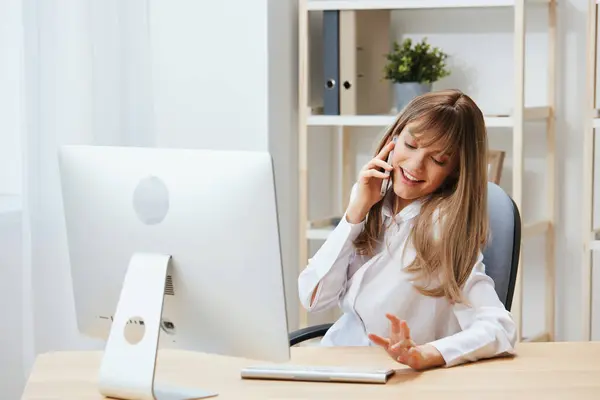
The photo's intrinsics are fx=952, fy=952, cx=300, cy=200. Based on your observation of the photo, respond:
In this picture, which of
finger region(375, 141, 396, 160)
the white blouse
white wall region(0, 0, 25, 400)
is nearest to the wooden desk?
the white blouse

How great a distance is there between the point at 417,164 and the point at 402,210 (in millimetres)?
149

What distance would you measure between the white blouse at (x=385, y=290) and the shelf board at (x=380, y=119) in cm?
113

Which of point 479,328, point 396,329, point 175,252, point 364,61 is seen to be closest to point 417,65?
point 364,61

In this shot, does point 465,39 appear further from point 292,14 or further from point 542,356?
point 542,356

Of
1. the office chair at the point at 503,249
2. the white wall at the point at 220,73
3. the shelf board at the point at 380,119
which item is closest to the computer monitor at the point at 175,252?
the office chair at the point at 503,249

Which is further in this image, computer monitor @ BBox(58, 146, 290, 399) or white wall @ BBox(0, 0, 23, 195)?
white wall @ BBox(0, 0, 23, 195)

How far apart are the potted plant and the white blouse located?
48.8 inches

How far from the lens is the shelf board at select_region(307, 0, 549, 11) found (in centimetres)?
304

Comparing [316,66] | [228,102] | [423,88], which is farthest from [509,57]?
[228,102]

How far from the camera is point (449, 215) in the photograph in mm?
1873

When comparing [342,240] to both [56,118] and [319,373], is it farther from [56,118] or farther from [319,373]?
[56,118]

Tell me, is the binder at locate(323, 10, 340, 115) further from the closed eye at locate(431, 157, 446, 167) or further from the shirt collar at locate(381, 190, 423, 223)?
the closed eye at locate(431, 157, 446, 167)

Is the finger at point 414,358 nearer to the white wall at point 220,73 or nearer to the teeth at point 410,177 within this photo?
the teeth at point 410,177

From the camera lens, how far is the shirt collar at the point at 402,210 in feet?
6.41
